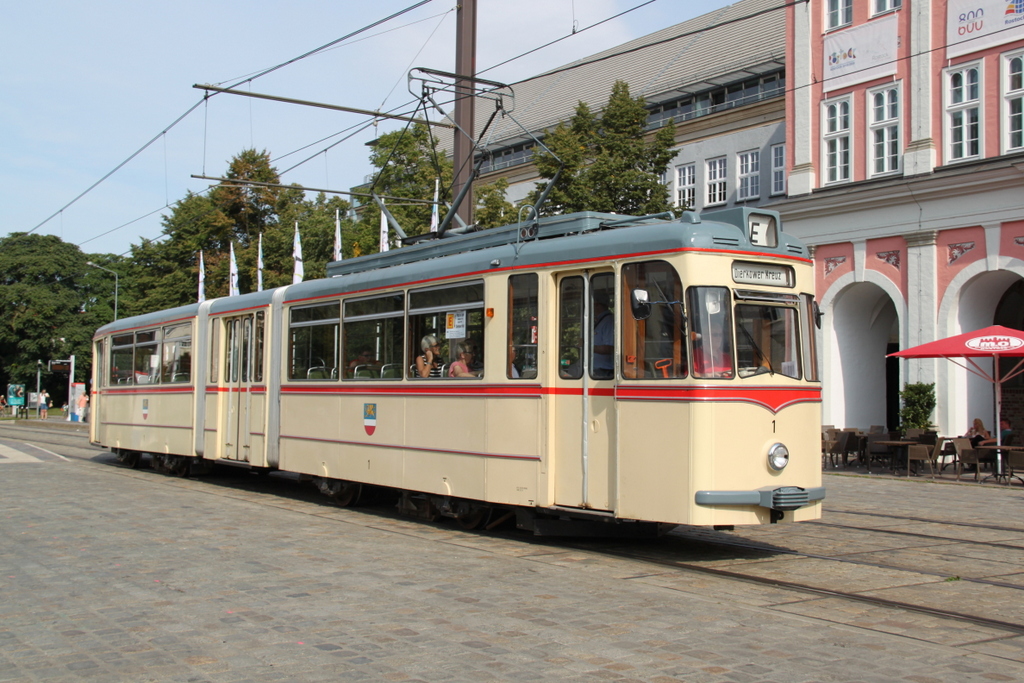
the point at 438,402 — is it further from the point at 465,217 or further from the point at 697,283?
the point at 465,217

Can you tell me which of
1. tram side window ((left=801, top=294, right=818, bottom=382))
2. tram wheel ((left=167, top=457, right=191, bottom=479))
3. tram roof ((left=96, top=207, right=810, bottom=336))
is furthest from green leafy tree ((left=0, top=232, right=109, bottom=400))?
tram side window ((left=801, top=294, right=818, bottom=382))

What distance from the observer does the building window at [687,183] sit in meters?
37.5

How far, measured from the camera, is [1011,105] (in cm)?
2491

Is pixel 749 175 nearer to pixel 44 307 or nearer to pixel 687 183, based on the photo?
pixel 687 183

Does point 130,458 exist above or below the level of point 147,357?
below

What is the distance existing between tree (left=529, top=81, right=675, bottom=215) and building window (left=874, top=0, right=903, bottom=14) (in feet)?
20.1

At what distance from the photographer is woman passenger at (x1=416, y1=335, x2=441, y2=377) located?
455 inches

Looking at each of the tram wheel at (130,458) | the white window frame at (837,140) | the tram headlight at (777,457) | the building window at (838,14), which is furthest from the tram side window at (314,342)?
the building window at (838,14)

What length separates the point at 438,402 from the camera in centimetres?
1141

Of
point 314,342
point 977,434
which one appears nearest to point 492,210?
point 977,434

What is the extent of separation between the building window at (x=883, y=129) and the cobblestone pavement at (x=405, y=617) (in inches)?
754

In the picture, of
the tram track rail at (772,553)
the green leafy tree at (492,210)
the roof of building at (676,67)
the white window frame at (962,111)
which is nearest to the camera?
the tram track rail at (772,553)

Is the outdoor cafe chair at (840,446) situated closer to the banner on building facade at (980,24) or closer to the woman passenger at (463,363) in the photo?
the banner on building facade at (980,24)

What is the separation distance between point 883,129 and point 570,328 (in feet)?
68.2
